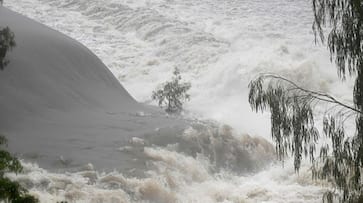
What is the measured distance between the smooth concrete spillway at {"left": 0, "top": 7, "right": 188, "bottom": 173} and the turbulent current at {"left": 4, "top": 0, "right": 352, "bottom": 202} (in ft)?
2.14

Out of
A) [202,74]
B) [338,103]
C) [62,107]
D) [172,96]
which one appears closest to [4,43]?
[62,107]

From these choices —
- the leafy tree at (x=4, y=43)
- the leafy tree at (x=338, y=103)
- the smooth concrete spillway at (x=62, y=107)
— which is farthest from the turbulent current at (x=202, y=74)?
the leafy tree at (x=338, y=103)

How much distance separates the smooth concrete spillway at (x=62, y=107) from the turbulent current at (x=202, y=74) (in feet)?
2.14

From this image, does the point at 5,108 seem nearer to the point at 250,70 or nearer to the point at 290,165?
the point at 290,165

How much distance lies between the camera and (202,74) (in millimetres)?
19047

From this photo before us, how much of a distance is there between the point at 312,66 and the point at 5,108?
1138cm

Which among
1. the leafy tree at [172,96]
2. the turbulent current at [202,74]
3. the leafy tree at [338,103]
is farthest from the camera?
the leafy tree at [172,96]

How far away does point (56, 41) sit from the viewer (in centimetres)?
1299

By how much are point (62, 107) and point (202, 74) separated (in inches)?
352

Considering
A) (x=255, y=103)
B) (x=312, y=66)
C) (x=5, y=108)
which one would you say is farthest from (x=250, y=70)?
(x=255, y=103)

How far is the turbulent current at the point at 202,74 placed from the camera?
851cm

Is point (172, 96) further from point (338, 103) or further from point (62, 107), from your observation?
point (338, 103)

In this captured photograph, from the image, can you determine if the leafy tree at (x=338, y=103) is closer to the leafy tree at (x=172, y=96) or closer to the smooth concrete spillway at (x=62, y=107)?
the smooth concrete spillway at (x=62, y=107)

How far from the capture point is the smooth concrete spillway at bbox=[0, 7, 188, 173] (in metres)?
9.19
